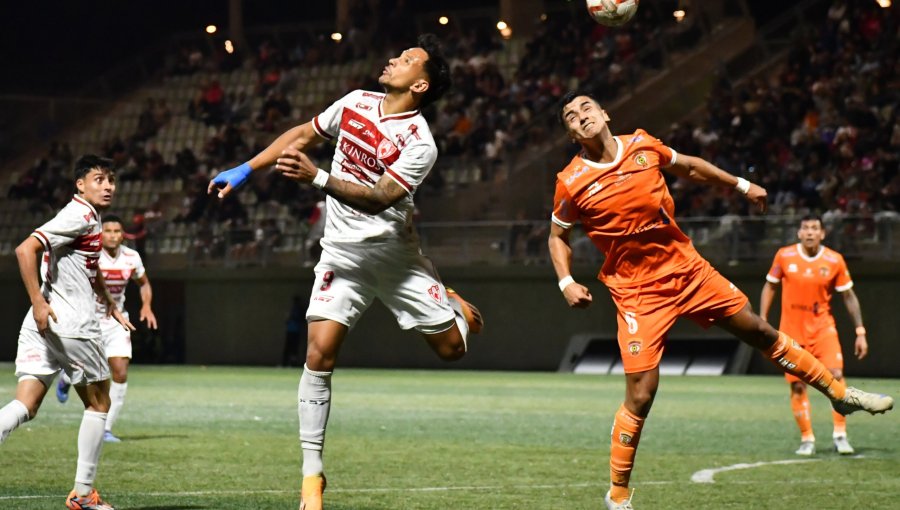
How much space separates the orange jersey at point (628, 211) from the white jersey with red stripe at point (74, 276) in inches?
114

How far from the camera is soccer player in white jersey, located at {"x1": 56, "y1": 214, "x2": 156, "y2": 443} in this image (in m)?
13.6

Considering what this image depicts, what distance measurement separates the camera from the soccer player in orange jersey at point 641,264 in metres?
8.35

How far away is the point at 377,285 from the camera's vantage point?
805cm

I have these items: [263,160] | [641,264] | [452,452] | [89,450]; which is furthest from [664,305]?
[452,452]

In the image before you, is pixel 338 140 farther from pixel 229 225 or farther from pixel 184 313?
pixel 184 313

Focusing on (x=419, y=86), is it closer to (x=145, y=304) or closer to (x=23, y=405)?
(x=23, y=405)

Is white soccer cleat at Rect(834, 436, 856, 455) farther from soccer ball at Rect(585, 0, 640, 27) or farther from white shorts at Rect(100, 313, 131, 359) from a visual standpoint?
white shorts at Rect(100, 313, 131, 359)

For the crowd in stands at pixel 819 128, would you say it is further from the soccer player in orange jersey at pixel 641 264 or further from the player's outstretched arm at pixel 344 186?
the player's outstretched arm at pixel 344 186

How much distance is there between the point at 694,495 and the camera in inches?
375

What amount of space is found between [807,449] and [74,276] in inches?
272

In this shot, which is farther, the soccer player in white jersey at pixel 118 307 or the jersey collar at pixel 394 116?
the soccer player in white jersey at pixel 118 307

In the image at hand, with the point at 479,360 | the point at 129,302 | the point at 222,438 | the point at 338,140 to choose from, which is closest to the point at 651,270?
the point at 338,140

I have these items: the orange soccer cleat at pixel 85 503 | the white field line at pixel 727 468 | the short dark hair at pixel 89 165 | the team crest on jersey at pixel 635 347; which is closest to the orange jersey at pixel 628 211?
the team crest on jersey at pixel 635 347

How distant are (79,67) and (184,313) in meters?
12.5
